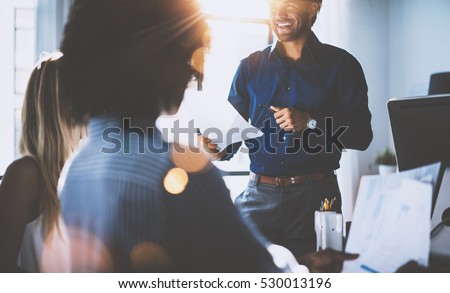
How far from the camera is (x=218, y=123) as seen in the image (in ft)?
4.93

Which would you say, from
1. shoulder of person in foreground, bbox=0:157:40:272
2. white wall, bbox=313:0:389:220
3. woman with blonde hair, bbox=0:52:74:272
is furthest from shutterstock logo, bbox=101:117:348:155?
white wall, bbox=313:0:389:220

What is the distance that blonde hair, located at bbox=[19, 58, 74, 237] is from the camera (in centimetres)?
118

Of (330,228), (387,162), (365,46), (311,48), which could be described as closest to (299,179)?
(311,48)

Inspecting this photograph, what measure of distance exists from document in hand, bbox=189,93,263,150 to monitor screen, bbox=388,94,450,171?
23.9 inches

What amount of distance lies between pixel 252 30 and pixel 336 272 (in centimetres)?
164

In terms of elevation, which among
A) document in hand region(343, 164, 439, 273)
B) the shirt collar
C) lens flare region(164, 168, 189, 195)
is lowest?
document in hand region(343, 164, 439, 273)

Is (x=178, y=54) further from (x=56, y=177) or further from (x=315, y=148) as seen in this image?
(x=315, y=148)

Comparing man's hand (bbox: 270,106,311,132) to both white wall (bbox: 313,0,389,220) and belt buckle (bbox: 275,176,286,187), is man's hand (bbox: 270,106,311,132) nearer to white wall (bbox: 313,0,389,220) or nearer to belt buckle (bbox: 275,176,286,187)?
belt buckle (bbox: 275,176,286,187)

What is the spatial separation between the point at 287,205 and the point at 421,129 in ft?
2.59

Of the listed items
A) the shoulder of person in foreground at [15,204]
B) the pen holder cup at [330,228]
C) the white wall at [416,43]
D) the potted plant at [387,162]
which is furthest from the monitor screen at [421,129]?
the white wall at [416,43]

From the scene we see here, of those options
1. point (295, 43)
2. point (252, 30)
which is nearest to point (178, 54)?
point (295, 43)

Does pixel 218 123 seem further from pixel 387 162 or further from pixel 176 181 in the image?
pixel 387 162

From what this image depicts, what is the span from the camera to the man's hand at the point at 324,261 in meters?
0.92

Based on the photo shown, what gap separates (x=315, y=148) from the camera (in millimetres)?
1787
